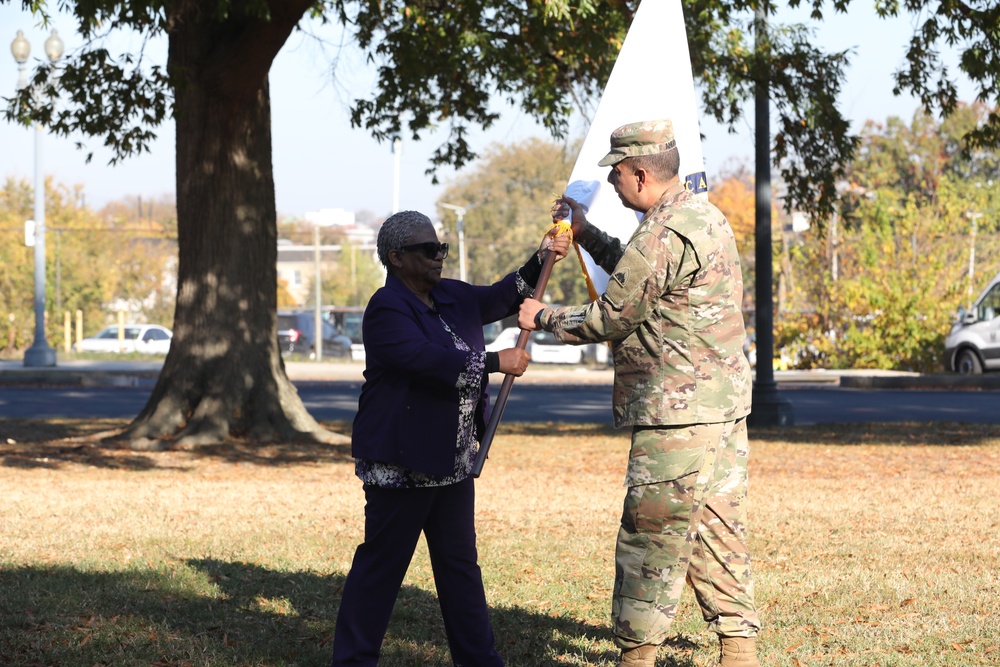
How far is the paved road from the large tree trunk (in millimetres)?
4661

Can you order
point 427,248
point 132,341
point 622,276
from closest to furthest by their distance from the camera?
point 622,276 < point 427,248 < point 132,341

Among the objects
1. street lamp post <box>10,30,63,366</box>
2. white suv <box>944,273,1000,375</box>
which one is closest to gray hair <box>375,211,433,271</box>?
white suv <box>944,273,1000,375</box>

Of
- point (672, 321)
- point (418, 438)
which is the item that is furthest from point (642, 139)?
point (418, 438)

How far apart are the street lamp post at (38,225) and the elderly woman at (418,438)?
26149mm

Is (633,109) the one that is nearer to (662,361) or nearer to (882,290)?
(662,361)

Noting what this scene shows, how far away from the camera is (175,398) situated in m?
14.0

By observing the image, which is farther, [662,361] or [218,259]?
[218,259]

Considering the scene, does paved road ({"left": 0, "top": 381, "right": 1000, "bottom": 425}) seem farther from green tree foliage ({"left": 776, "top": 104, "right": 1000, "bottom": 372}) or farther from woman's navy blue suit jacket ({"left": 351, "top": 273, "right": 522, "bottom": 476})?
woman's navy blue suit jacket ({"left": 351, "top": 273, "right": 522, "bottom": 476})

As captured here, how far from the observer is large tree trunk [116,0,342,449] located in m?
13.8

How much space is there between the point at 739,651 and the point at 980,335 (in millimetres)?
23075

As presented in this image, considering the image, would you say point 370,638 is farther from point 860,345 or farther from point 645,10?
point 860,345

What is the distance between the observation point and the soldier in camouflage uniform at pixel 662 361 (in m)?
4.46

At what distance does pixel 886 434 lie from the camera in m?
15.2

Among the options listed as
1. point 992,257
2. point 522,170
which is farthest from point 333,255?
point 992,257
